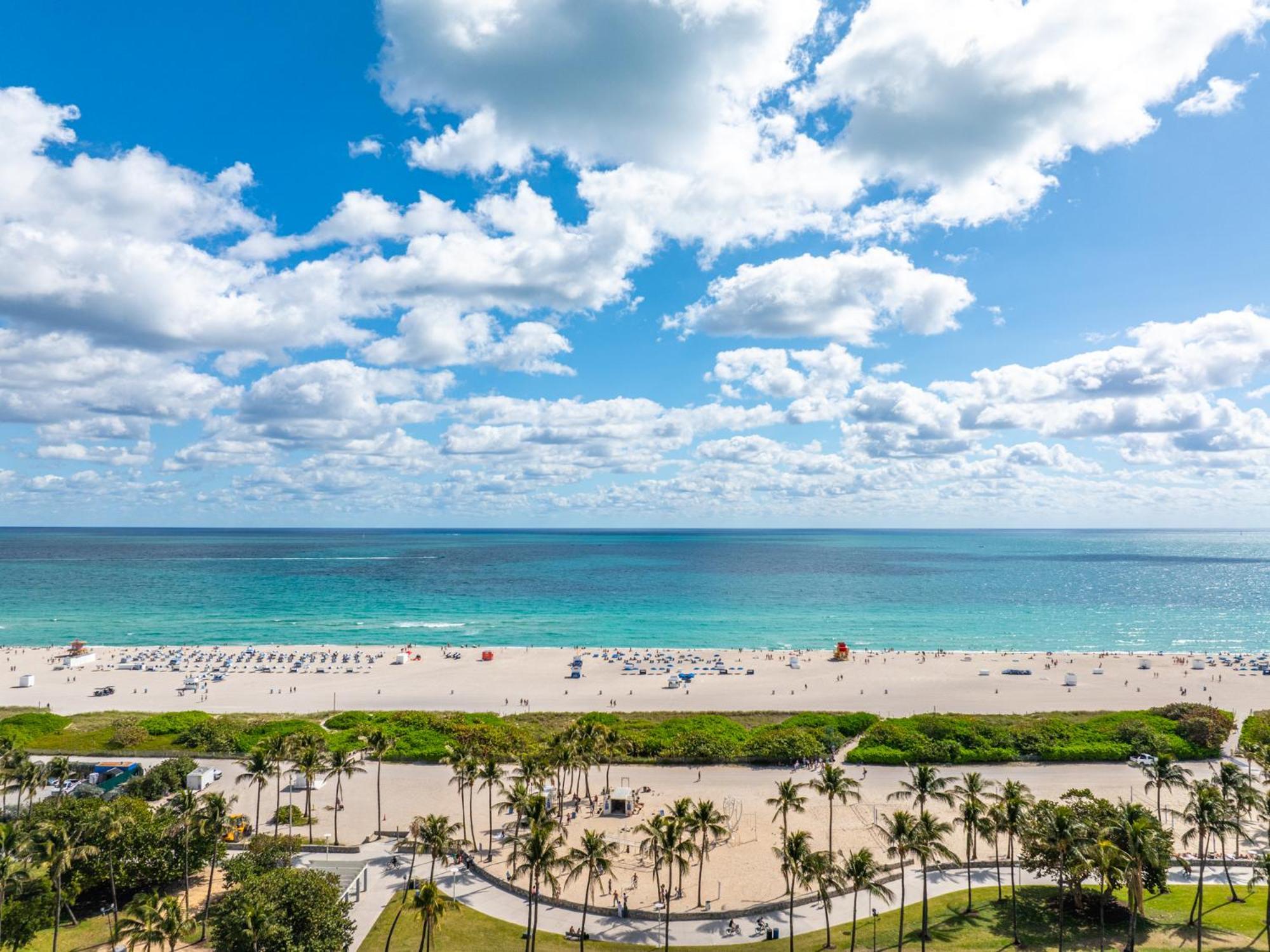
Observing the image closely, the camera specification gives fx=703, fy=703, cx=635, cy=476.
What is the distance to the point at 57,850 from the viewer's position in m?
31.5

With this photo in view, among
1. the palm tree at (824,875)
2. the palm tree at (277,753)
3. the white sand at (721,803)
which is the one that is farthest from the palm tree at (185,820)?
the palm tree at (824,875)

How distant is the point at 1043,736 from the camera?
60.4m

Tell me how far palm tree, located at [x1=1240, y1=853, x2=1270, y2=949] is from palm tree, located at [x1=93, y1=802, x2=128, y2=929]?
567cm

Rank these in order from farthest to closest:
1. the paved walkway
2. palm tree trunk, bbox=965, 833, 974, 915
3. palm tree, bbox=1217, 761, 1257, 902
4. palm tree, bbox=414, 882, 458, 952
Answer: palm tree, bbox=1217, 761, 1257, 902 < palm tree trunk, bbox=965, 833, 974, 915 < the paved walkway < palm tree, bbox=414, 882, 458, 952

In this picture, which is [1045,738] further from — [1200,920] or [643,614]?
[643,614]

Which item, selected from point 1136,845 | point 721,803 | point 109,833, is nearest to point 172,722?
point 109,833

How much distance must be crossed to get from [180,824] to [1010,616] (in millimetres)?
144474

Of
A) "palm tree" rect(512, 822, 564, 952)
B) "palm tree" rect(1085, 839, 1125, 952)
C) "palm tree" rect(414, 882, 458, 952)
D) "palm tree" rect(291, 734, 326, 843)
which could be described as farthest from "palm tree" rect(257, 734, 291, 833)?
"palm tree" rect(1085, 839, 1125, 952)

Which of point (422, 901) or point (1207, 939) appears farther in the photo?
point (1207, 939)

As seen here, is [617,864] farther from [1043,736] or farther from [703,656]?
[703,656]

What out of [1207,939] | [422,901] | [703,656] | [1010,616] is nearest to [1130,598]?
[1010,616]

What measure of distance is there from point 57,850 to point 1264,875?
6035cm

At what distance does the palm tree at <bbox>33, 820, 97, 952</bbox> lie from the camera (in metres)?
30.4

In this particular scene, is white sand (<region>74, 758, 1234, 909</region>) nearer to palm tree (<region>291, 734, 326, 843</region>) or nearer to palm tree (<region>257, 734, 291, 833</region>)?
palm tree (<region>257, 734, 291, 833</region>)
